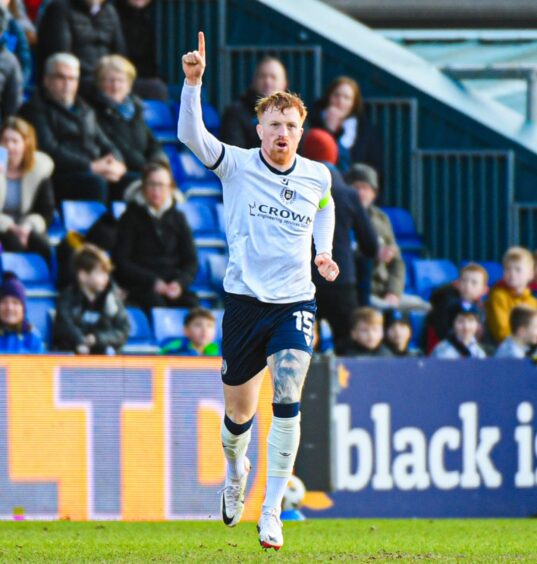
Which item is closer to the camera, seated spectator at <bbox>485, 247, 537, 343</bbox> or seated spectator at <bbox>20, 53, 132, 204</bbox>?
seated spectator at <bbox>20, 53, 132, 204</bbox>

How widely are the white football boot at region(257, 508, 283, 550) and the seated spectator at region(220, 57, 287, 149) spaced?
7.03 m

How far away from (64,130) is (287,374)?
645cm

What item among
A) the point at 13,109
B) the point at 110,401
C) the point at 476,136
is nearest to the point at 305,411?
the point at 110,401

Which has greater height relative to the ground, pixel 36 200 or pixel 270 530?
pixel 36 200

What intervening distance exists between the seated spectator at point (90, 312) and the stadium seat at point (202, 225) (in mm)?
2291

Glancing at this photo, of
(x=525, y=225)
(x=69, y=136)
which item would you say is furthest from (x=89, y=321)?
(x=525, y=225)

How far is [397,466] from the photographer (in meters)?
12.0

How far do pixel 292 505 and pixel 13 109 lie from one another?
172 inches

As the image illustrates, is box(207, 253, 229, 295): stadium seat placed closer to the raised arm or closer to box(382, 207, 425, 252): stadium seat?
box(382, 207, 425, 252): stadium seat

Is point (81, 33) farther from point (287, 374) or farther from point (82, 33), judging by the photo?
point (287, 374)

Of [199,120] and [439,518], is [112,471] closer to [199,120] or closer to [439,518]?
[439,518]

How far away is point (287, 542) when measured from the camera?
916 cm

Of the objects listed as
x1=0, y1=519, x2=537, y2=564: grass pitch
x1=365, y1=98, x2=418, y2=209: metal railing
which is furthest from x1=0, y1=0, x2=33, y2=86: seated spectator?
x1=0, y1=519, x2=537, y2=564: grass pitch

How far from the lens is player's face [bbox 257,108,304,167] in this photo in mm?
8023
